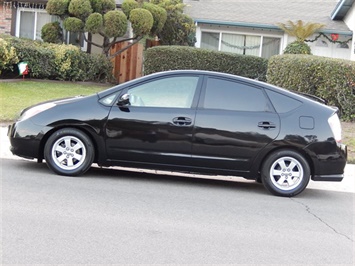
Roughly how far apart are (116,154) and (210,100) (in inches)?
59.1

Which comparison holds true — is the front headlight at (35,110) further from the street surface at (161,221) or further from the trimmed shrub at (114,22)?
the trimmed shrub at (114,22)

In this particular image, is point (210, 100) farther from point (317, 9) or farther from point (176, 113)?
point (317, 9)

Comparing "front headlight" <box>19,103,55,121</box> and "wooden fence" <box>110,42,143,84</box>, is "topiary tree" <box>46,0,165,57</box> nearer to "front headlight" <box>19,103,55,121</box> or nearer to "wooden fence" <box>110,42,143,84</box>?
"wooden fence" <box>110,42,143,84</box>

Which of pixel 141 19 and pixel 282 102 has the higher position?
pixel 141 19

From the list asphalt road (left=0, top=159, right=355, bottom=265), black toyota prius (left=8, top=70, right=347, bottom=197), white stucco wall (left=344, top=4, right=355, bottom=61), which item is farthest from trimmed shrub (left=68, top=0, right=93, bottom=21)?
black toyota prius (left=8, top=70, right=347, bottom=197)

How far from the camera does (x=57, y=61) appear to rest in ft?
60.8

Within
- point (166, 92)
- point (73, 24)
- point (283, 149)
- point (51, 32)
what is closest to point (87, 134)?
point (166, 92)

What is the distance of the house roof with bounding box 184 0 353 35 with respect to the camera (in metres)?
22.9

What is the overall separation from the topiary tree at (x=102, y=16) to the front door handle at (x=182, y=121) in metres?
11.5

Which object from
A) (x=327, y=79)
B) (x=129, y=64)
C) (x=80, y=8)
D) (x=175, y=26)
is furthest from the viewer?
(x=129, y=64)

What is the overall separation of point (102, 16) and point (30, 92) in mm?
4690

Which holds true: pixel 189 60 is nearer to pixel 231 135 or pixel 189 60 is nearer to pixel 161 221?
pixel 231 135

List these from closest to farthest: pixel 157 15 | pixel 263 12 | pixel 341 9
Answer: pixel 157 15, pixel 341 9, pixel 263 12

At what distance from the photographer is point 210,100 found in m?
8.16
